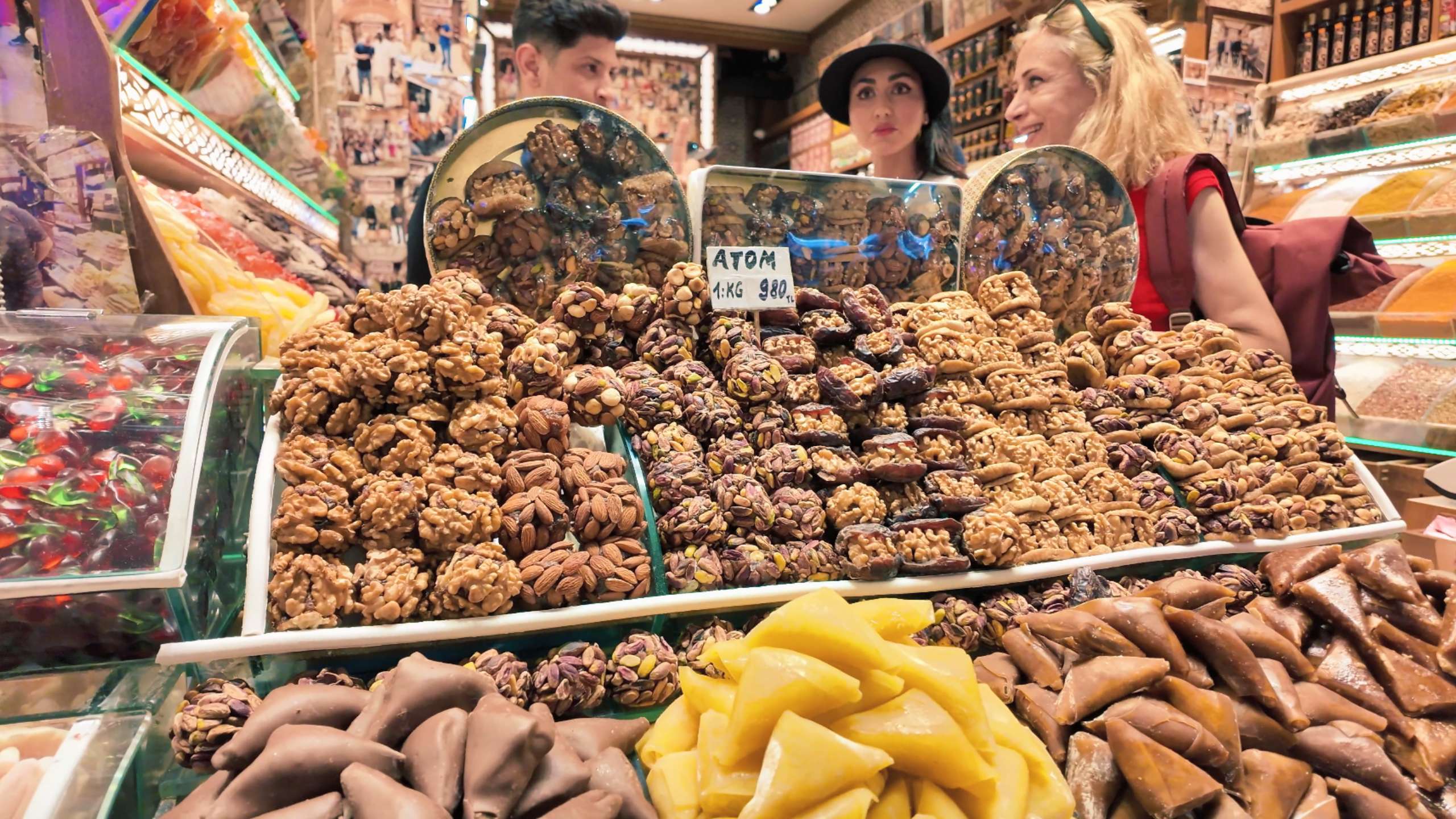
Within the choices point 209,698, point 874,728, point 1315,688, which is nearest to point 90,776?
point 209,698

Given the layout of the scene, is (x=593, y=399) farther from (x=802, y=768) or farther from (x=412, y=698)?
(x=802, y=768)

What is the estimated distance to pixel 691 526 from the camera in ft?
3.78

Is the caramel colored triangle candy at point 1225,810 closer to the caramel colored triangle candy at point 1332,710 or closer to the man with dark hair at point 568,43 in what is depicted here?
the caramel colored triangle candy at point 1332,710

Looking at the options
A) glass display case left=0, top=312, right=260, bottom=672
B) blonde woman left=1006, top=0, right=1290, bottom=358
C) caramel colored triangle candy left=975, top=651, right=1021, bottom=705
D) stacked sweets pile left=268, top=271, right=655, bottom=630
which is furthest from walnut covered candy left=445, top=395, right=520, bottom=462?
blonde woman left=1006, top=0, right=1290, bottom=358

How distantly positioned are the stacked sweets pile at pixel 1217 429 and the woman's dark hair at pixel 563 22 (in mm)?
1837

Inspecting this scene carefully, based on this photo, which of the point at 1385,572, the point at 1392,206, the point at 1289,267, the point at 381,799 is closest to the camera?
the point at 381,799

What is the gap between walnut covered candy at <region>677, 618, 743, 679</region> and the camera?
1072 mm

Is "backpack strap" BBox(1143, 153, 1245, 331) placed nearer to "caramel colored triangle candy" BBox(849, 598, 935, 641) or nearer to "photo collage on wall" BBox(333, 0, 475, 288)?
"caramel colored triangle candy" BBox(849, 598, 935, 641)

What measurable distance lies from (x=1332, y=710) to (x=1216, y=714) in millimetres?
260

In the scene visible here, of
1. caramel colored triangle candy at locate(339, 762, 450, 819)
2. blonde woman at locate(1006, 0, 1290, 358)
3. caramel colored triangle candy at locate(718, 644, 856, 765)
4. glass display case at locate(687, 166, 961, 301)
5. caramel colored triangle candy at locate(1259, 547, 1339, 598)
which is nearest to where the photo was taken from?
caramel colored triangle candy at locate(339, 762, 450, 819)

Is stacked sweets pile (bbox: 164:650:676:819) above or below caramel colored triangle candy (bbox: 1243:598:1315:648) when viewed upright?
above

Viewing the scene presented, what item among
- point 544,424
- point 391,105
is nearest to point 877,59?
point 544,424

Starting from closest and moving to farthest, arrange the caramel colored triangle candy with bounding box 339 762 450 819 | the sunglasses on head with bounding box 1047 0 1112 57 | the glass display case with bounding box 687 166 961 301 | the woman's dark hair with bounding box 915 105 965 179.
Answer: the caramel colored triangle candy with bounding box 339 762 450 819, the glass display case with bounding box 687 166 961 301, the sunglasses on head with bounding box 1047 0 1112 57, the woman's dark hair with bounding box 915 105 965 179

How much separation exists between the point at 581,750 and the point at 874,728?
0.35m
